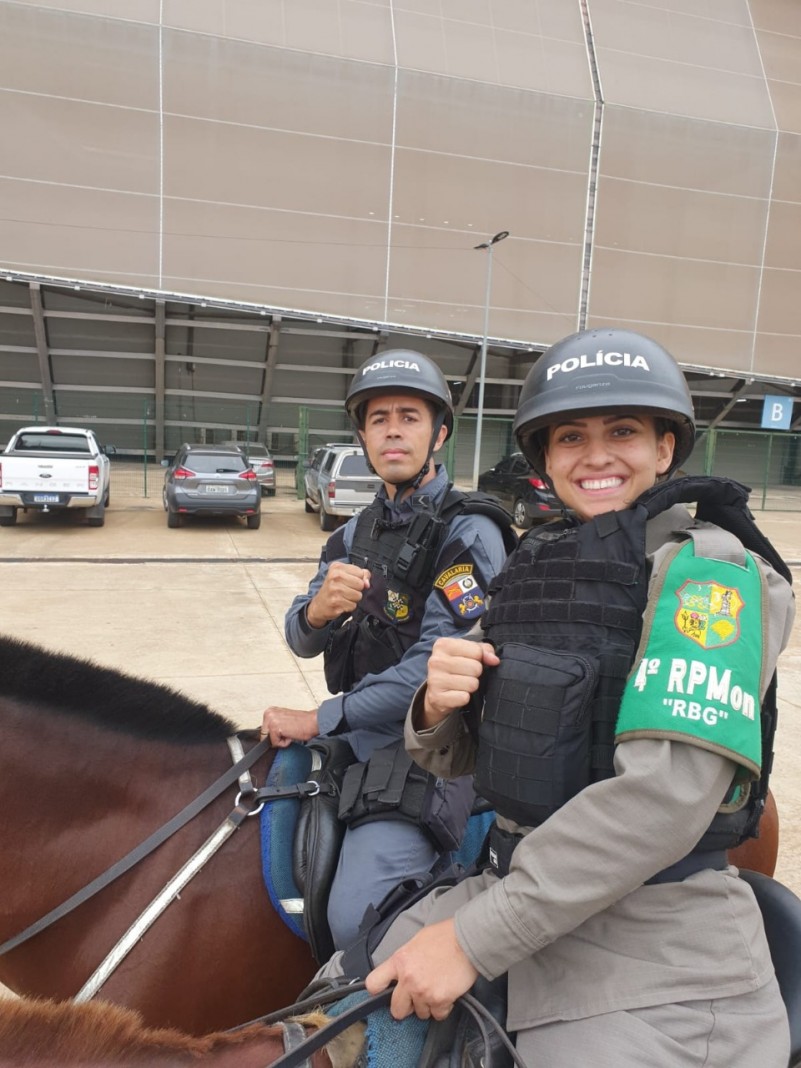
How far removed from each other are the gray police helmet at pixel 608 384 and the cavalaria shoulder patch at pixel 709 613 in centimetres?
43

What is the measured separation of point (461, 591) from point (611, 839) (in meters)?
1.16

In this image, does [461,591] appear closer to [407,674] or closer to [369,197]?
[407,674]

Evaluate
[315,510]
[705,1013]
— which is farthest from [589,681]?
[315,510]

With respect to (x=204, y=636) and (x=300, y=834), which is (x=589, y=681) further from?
(x=204, y=636)

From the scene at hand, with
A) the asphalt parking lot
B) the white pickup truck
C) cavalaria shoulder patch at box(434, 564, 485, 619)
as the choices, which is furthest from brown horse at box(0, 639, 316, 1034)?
the white pickup truck

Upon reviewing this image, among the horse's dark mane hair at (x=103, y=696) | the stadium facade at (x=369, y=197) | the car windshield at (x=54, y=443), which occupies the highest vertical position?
the stadium facade at (x=369, y=197)

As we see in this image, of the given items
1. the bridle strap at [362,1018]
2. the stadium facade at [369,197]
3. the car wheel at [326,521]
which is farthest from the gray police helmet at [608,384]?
the stadium facade at [369,197]

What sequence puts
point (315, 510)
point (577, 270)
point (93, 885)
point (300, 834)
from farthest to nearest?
1. point (577, 270)
2. point (315, 510)
3. point (300, 834)
4. point (93, 885)

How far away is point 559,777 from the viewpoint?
4.29ft

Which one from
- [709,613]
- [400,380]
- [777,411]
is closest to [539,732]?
[709,613]

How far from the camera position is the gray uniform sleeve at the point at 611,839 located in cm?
116

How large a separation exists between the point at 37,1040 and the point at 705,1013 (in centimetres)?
107

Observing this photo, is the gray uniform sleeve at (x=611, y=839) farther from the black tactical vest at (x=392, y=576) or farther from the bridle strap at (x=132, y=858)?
the black tactical vest at (x=392, y=576)

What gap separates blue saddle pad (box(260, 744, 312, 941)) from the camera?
2006 mm
